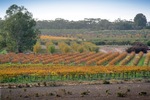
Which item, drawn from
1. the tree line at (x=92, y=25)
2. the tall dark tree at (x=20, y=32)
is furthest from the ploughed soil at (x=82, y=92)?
the tree line at (x=92, y=25)

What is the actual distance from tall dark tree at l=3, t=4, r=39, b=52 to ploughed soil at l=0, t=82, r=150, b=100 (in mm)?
41994

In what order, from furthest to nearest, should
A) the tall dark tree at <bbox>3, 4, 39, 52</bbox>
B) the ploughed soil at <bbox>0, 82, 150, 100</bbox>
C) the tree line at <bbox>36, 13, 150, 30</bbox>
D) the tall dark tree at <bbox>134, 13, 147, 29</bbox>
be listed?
the tall dark tree at <bbox>134, 13, 147, 29</bbox>, the tree line at <bbox>36, 13, 150, 30</bbox>, the tall dark tree at <bbox>3, 4, 39, 52</bbox>, the ploughed soil at <bbox>0, 82, 150, 100</bbox>

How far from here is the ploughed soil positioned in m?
23.4

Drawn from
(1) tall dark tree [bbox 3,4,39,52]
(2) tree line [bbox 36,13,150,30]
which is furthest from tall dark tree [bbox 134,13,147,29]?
(1) tall dark tree [bbox 3,4,39,52]

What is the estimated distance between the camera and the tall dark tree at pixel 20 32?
6950cm

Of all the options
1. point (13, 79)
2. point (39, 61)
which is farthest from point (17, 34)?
point (13, 79)

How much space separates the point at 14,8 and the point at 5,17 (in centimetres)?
328

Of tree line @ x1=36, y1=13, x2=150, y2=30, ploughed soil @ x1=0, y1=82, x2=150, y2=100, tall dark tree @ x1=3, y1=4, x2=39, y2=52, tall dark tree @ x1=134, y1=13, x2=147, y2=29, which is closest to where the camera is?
ploughed soil @ x1=0, y1=82, x2=150, y2=100

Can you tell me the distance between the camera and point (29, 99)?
22.7 metres

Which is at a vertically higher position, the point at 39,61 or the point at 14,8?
the point at 14,8

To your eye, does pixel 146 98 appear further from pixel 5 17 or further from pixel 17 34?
pixel 5 17

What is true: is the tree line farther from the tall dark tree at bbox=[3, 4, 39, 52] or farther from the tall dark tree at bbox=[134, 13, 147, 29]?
the tall dark tree at bbox=[3, 4, 39, 52]

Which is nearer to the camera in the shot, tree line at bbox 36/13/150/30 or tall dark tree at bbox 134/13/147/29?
tree line at bbox 36/13/150/30

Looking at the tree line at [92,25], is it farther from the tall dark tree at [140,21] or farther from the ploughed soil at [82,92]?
the ploughed soil at [82,92]
